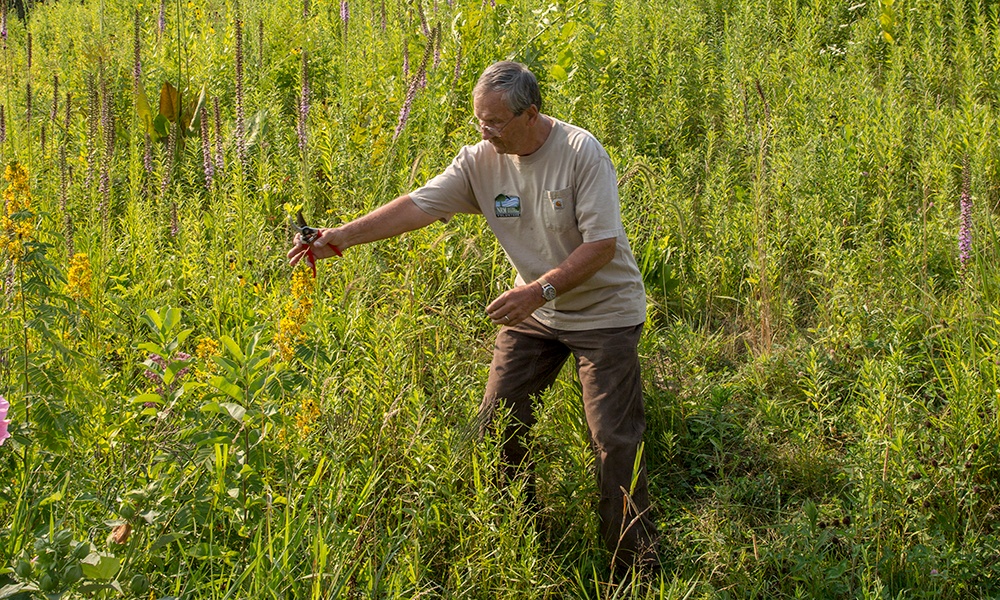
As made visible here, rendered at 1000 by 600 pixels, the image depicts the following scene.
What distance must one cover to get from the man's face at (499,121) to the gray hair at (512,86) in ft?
0.06

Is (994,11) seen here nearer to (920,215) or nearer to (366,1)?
(920,215)

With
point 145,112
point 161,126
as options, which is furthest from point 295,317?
point 161,126

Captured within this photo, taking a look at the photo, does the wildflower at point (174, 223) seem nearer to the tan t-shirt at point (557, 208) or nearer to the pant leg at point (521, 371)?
the tan t-shirt at point (557, 208)

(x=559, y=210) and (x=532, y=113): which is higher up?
(x=532, y=113)

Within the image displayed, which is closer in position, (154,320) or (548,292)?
(154,320)

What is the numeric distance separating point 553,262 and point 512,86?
0.69m

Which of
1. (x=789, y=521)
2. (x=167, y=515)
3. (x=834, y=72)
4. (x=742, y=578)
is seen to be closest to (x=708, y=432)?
(x=789, y=521)

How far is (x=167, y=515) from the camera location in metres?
2.66

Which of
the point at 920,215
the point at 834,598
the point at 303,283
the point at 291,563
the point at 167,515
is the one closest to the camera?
the point at 167,515

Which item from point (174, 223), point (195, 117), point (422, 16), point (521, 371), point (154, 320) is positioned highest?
point (422, 16)

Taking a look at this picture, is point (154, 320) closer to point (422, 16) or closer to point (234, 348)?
point (234, 348)

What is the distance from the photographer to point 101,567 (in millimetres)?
2139

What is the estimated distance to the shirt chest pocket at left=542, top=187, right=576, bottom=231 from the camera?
137 inches

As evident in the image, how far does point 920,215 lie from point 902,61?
1956mm
